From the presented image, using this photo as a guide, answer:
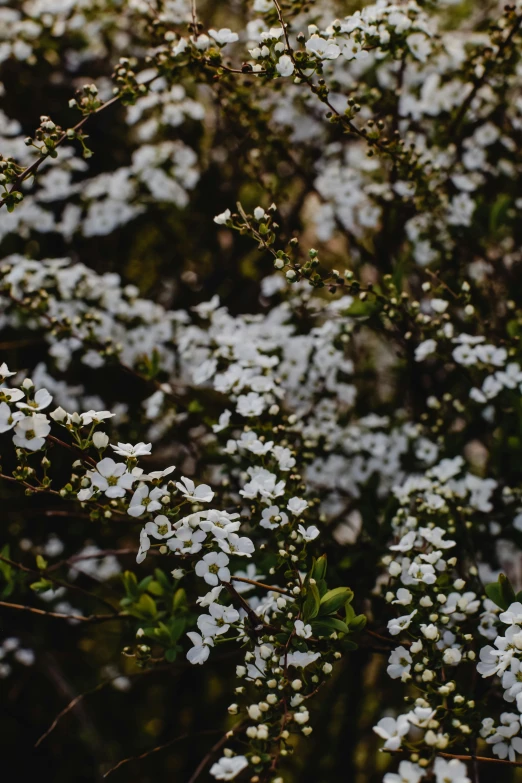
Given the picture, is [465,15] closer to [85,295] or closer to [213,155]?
[213,155]

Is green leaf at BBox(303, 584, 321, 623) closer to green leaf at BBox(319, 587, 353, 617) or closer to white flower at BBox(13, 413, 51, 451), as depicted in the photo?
green leaf at BBox(319, 587, 353, 617)

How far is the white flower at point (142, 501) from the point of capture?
81.2 inches

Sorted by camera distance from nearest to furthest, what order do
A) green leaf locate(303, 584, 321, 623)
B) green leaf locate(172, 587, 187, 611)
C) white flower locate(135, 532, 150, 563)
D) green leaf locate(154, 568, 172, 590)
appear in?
white flower locate(135, 532, 150, 563) < green leaf locate(303, 584, 321, 623) < green leaf locate(172, 587, 187, 611) < green leaf locate(154, 568, 172, 590)

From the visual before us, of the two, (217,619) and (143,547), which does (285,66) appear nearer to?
(143,547)

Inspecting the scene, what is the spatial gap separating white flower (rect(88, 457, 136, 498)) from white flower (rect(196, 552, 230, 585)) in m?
0.33

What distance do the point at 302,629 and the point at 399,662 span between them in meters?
0.48

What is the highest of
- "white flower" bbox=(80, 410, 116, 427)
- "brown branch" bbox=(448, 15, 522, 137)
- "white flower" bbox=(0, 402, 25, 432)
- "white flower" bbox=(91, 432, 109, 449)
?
"brown branch" bbox=(448, 15, 522, 137)

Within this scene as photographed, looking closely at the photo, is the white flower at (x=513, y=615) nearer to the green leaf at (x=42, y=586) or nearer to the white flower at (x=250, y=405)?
the white flower at (x=250, y=405)

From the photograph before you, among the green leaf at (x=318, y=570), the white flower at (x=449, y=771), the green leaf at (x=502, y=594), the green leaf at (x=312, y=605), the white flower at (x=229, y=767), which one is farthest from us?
the green leaf at (x=502, y=594)

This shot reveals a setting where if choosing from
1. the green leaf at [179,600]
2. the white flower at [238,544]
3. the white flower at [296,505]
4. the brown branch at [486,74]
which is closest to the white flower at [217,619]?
the white flower at [238,544]

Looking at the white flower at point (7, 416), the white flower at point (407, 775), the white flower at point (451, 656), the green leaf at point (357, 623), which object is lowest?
the white flower at point (407, 775)

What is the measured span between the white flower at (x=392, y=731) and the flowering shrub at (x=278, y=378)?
0.04 feet

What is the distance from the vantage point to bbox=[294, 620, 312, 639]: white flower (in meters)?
2.05

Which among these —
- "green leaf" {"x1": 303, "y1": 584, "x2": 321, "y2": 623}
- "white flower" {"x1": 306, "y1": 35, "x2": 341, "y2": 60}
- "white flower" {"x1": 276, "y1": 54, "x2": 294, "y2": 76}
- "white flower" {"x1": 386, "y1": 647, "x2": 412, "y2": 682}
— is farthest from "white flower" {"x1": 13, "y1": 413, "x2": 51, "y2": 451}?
"white flower" {"x1": 306, "y1": 35, "x2": 341, "y2": 60}
